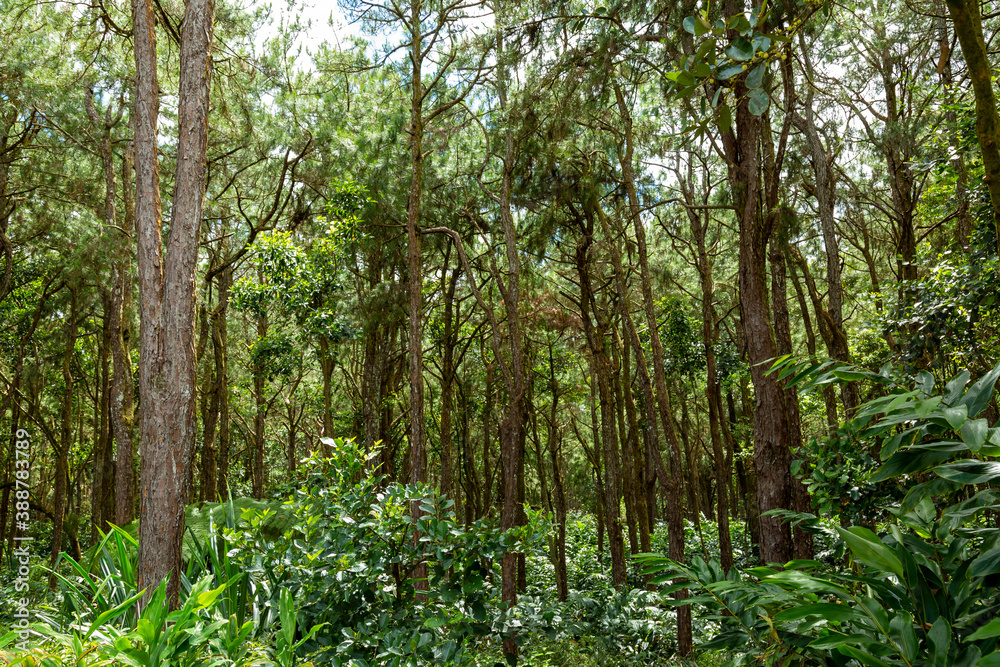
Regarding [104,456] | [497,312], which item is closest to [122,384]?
[104,456]

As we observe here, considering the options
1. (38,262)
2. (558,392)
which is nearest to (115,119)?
(38,262)

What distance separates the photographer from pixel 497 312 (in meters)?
14.4

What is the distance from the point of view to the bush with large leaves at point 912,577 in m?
1.22

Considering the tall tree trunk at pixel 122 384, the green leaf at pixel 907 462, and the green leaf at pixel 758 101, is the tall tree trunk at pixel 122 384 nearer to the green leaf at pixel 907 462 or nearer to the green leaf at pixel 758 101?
the green leaf at pixel 758 101

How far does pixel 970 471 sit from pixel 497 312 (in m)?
13.2

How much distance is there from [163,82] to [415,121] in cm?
528

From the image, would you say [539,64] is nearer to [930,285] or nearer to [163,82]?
[930,285]

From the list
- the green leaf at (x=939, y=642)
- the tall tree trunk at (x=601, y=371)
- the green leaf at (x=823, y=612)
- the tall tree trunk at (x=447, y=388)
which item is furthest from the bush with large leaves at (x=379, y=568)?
the tall tree trunk at (x=447, y=388)

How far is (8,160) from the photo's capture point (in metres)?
10.4

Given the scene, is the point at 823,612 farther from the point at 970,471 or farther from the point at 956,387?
the point at 956,387

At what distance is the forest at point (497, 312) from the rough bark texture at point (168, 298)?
3 cm

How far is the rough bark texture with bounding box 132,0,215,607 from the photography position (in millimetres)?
4395

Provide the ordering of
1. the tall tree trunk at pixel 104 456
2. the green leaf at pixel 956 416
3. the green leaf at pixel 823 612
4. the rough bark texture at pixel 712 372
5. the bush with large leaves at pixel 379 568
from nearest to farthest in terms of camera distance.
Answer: the green leaf at pixel 956 416, the green leaf at pixel 823 612, the bush with large leaves at pixel 379 568, the tall tree trunk at pixel 104 456, the rough bark texture at pixel 712 372

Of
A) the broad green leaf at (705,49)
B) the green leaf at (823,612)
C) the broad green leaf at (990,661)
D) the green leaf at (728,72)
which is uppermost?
the broad green leaf at (705,49)
